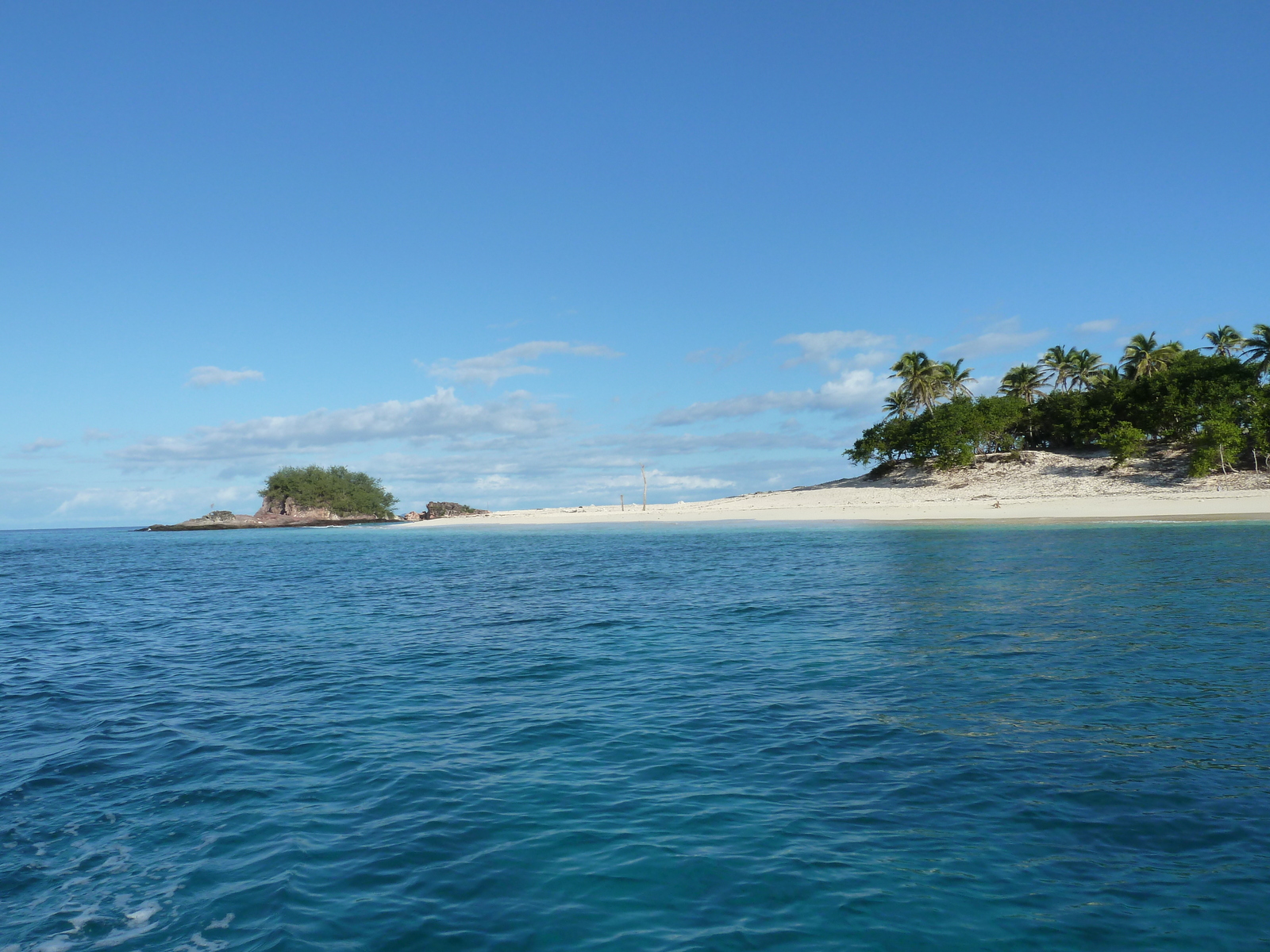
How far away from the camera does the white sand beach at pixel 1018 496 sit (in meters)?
54.8

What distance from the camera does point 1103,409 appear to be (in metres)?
75.8

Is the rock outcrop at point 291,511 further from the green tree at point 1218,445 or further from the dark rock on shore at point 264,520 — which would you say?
the green tree at point 1218,445

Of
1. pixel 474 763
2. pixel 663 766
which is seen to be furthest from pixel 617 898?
pixel 474 763

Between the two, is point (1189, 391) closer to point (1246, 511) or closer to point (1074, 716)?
point (1246, 511)

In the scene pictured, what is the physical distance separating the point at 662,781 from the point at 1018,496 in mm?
70080

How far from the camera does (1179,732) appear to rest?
9.48 metres

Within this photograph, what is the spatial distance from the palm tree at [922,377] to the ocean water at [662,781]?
74.4 m

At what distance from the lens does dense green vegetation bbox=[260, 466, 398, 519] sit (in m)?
153

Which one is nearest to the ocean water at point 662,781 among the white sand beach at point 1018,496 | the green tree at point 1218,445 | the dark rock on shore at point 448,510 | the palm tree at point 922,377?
the white sand beach at point 1018,496

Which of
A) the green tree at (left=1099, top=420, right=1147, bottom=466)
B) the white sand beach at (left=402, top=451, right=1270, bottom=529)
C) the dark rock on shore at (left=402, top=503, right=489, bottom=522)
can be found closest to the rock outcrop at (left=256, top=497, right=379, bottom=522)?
the dark rock on shore at (left=402, top=503, right=489, bottom=522)

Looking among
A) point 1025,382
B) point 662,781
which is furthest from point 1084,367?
point 662,781

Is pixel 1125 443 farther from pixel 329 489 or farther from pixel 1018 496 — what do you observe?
pixel 329 489

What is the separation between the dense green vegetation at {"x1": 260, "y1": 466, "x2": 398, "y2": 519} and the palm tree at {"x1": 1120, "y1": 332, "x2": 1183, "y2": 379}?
13947 cm

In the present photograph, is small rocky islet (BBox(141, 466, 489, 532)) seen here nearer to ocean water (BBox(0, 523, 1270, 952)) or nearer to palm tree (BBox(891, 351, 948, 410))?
palm tree (BBox(891, 351, 948, 410))
